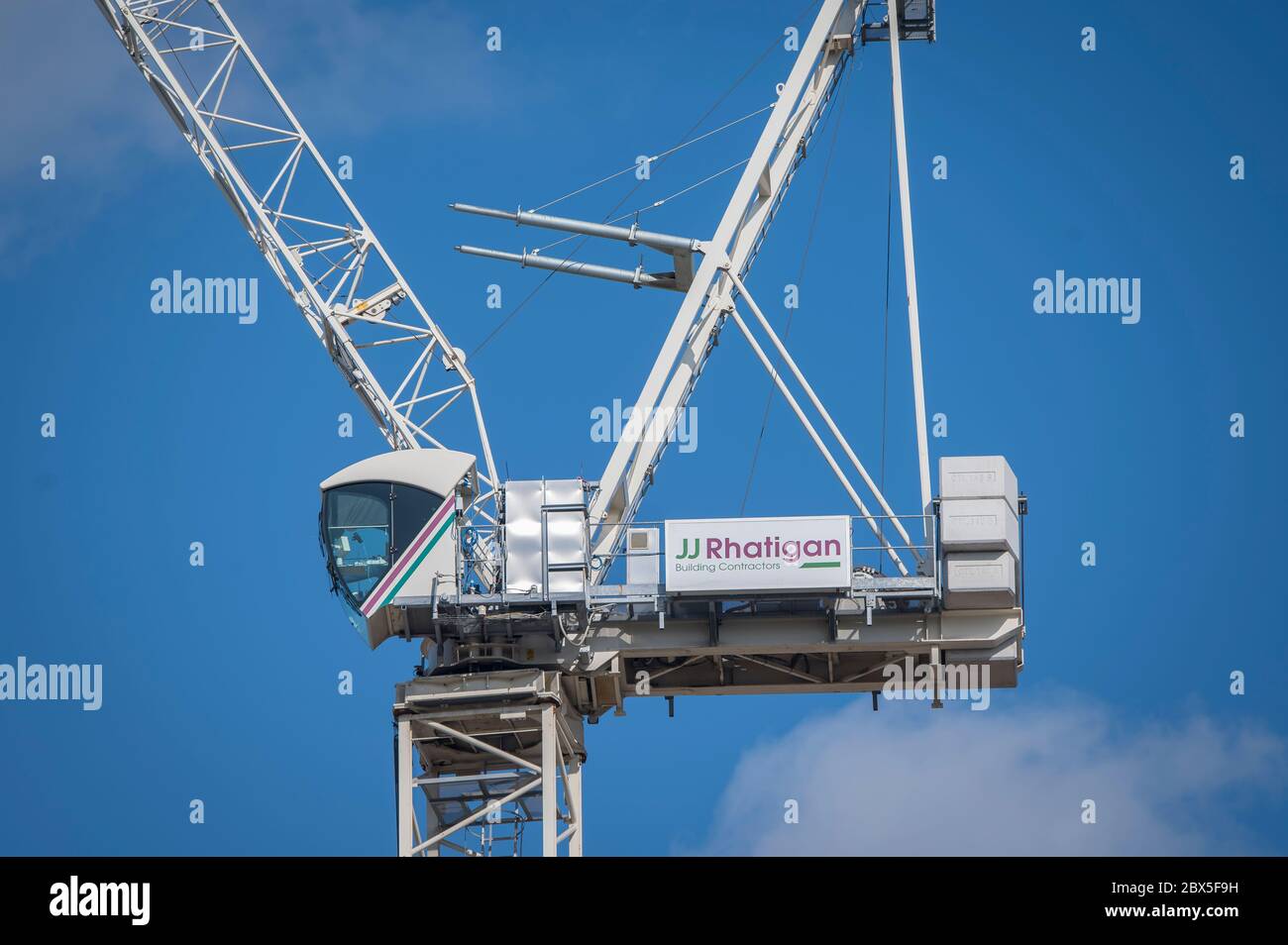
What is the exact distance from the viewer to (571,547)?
223 ft

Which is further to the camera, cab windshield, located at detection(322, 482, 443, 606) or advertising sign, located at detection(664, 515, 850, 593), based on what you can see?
cab windshield, located at detection(322, 482, 443, 606)

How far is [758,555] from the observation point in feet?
219

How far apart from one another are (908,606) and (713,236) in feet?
41.2

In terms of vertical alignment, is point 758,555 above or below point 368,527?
below

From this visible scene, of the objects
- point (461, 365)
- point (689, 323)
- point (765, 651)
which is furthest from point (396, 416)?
point (765, 651)

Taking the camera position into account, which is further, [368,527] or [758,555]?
[368,527]

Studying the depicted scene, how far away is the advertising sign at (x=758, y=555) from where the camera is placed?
66625 millimetres

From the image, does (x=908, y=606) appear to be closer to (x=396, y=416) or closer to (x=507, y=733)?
(x=507, y=733)

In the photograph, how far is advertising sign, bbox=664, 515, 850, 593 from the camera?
219ft

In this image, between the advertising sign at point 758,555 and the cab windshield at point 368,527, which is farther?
the cab windshield at point 368,527
